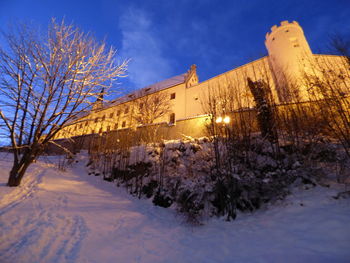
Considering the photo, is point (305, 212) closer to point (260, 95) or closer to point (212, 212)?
point (212, 212)

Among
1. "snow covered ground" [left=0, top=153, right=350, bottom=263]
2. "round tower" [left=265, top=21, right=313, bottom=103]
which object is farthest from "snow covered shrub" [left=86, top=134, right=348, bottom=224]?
"round tower" [left=265, top=21, right=313, bottom=103]

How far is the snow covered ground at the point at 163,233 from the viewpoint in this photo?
2814 mm

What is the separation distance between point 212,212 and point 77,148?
1528 cm

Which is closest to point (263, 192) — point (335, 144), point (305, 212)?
point (305, 212)


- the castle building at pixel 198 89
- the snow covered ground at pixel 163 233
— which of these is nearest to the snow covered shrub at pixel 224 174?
the snow covered ground at pixel 163 233

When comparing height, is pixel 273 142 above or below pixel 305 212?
above

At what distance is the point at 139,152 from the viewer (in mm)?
9969

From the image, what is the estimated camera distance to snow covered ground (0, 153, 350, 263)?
2814 millimetres

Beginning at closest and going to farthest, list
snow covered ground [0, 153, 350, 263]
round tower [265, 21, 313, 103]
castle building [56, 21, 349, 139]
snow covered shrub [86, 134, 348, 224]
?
snow covered ground [0, 153, 350, 263] < snow covered shrub [86, 134, 348, 224] < castle building [56, 21, 349, 139] < round tower [265, 21, 313, 103]

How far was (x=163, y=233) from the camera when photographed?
4176mm

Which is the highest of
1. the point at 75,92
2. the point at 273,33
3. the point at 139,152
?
the point at 273,33

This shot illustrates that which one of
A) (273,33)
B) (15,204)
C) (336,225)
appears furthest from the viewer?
(273,33)

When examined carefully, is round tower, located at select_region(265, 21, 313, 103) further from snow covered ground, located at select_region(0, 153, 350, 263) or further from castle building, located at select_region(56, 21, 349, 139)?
Answer: snow covered ground, located at select_region(0, 153, 350, 263)

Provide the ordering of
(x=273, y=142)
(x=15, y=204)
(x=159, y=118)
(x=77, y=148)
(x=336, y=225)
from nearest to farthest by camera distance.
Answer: (x=336, y=225) < (x=15, y=204) < (x=273, y=142) < (x=77, y=148) < (x=159, y=118)
